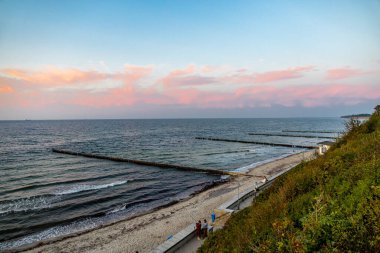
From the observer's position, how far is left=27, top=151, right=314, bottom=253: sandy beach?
16.2 meters

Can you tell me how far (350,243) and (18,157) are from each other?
194 ft

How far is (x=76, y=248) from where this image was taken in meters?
16.0

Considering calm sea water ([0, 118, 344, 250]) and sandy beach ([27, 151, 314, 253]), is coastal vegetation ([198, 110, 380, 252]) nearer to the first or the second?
sandy beach ([27, 151, 314, 253])

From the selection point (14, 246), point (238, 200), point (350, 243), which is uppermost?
point (350, 243)

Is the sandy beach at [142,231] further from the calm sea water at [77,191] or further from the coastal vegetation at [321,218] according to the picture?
the coastal vegetation at [321,218]

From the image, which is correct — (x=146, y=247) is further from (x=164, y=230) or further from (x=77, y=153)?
(x=77, y=153)

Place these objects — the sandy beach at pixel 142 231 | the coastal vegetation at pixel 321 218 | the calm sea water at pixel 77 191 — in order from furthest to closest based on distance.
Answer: the calm sea water at pixel 77 191
the sandy beach at pixel 142 231
the coastal vegetation at pixel 321 218

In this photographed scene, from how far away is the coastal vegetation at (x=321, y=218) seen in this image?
4773 millimetres

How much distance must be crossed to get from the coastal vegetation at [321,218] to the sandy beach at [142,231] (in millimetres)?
8269

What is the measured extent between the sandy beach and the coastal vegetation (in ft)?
27.1

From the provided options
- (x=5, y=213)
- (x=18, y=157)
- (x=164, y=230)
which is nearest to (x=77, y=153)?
(x=18, y=157)

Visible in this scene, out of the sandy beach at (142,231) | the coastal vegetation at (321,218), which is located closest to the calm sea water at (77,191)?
the sandy beach at (142,231)

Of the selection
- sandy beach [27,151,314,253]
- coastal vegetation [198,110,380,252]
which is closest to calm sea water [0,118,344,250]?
sandy beach [27,151,314,253]

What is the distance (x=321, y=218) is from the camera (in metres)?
5.43
